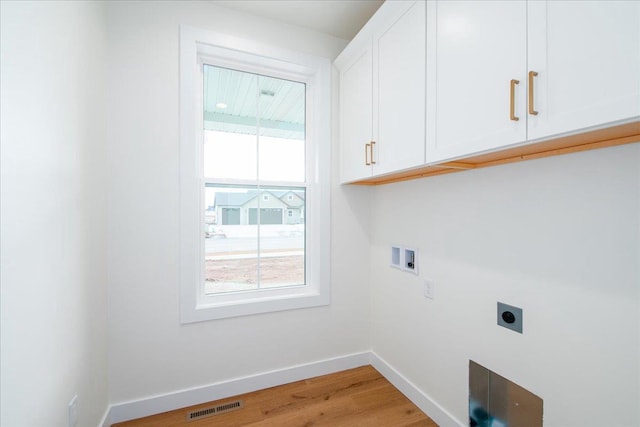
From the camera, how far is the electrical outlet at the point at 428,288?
174 cm

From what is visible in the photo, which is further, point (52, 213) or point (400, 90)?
point (400, 90)

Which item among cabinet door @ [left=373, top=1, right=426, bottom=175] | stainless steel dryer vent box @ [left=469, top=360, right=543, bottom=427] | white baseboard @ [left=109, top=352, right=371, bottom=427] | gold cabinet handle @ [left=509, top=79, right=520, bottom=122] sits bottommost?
white baseboard @ [left=109, top=352, right=371, bottom=427]

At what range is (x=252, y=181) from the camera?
6.86 feet

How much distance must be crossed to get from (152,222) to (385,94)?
164cm

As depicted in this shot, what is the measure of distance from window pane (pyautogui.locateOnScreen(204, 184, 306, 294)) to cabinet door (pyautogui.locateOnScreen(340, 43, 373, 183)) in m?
0.48

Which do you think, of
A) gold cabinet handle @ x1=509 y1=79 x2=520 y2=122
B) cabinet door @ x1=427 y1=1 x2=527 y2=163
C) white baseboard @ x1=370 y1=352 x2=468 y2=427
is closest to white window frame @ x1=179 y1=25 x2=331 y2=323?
white baseboard @ x1=370 y1=352 x2=468 y2=427

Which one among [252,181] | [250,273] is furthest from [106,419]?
[252,181]

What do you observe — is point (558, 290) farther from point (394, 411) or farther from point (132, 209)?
point (132, 209)

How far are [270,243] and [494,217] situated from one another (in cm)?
149

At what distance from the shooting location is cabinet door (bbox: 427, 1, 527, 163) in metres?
0.97

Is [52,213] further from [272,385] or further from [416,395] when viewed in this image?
[416,395]

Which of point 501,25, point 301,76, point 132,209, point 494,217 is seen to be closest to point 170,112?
point 132,209

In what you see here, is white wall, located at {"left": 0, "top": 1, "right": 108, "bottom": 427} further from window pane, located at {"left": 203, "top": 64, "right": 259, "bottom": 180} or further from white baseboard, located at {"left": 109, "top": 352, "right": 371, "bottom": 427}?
window pane, located at {"left": 203, "top": 64, "right": 259, "bottom": 180}

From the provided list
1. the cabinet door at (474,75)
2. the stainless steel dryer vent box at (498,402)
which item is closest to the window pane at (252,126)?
the cabinet door at (474,75)
